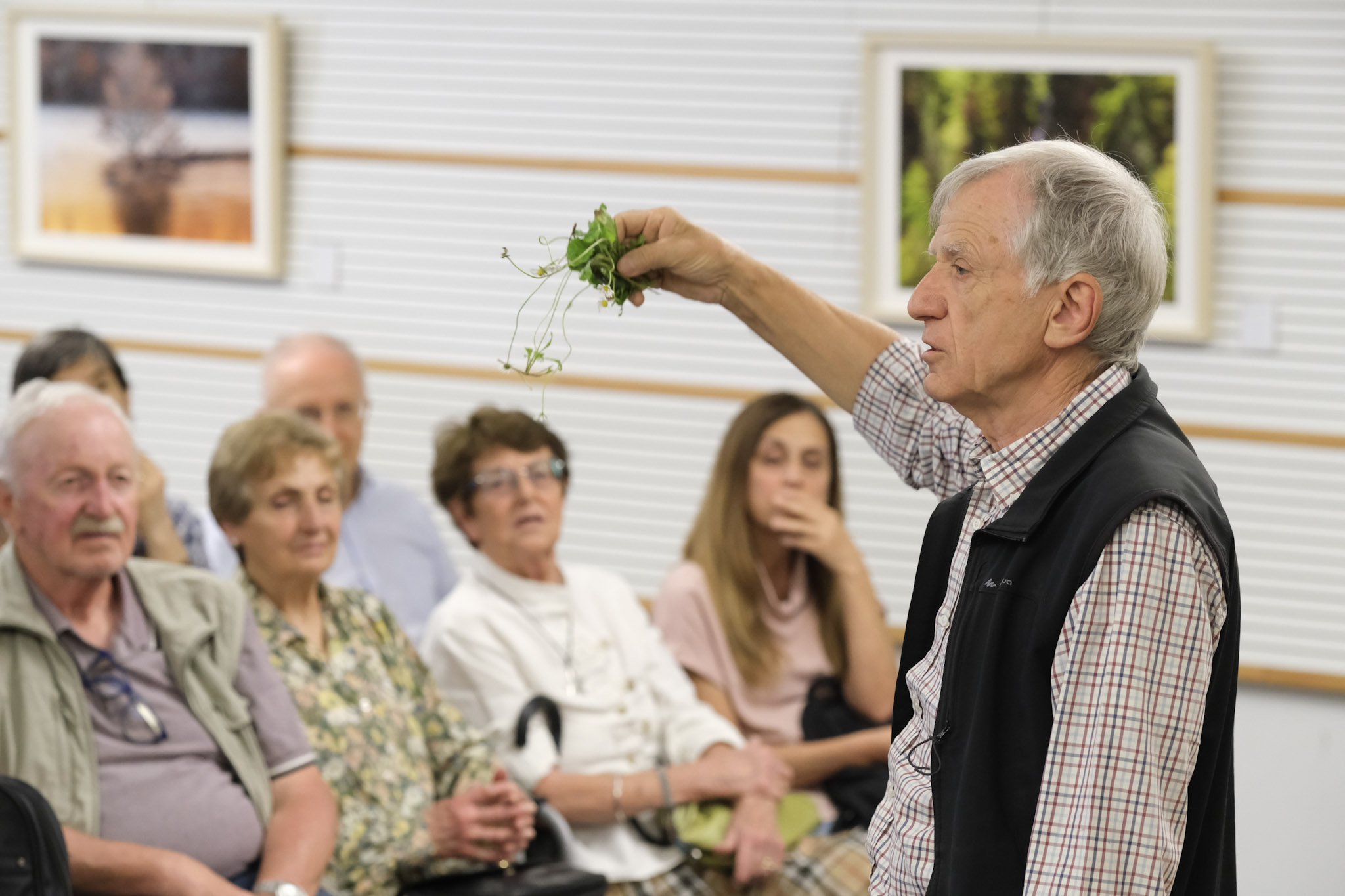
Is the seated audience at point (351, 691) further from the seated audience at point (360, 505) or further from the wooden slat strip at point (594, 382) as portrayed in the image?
the wooden slat strip at point (594, 382)

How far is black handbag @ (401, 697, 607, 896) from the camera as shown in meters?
2.72

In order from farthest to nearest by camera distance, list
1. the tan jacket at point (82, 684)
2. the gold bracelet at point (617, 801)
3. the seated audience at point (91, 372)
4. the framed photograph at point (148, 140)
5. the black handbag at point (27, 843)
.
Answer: the framed photograph at point (148, 140) < the seated audience at point (91, 372) < the gold bracelet at point (617, 801) < the tan jacket at point (82, 684) < the black handbag at point (27, 843)

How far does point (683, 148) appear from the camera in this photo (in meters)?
4.61

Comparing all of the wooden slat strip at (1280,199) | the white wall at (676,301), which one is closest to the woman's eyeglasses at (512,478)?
the white wall at (676,301)

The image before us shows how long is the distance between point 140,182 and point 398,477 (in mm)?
1382

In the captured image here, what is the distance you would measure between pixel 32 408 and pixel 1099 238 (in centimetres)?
199

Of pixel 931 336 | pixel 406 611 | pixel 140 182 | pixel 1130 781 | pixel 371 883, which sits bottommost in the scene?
pixel 371 883

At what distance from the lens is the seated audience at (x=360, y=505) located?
391 centimetres

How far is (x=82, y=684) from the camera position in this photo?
2479mm

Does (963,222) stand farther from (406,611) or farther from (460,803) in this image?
(406,611)

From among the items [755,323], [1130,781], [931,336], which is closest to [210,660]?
[755,323]

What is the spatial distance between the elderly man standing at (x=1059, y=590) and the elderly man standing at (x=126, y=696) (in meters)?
1.41

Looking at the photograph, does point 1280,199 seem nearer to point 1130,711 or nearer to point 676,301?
point 676,301

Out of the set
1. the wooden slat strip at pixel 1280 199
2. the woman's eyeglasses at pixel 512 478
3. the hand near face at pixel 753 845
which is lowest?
the hand near face at pixel 753 845
